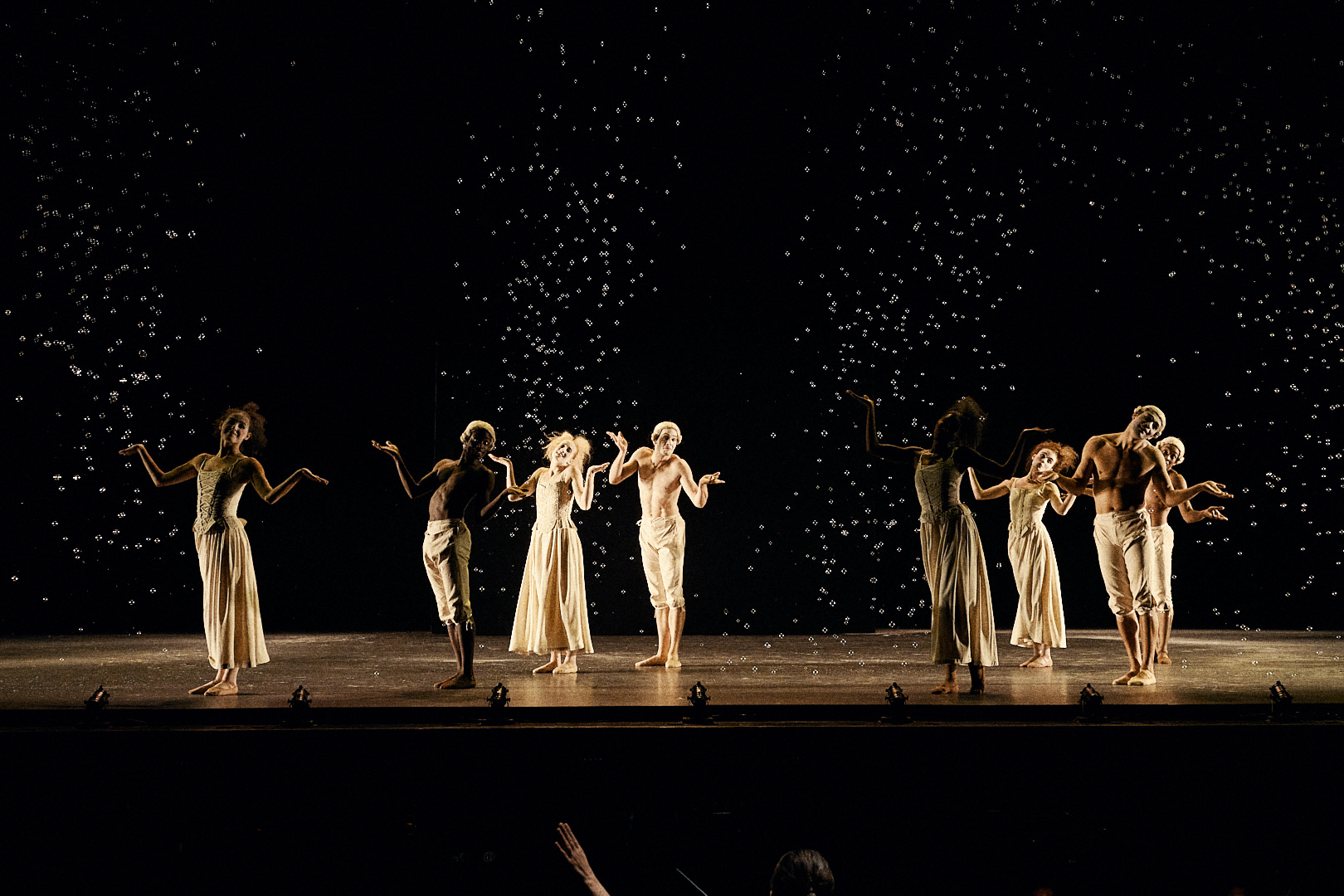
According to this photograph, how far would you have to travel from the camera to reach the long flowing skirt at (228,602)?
4.73 m

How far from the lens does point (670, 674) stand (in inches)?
218

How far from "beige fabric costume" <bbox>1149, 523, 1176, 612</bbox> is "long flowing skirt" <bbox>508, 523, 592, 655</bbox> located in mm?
3621

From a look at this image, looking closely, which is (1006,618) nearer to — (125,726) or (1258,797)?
(1258,797)

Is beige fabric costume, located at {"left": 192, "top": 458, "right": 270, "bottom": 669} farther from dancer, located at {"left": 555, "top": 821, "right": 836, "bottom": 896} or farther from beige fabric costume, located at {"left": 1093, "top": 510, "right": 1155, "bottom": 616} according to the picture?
beige fabric costume, located at {"left": 1093, "top": 510, "right": 1155, "bottom": 616}

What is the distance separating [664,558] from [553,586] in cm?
83

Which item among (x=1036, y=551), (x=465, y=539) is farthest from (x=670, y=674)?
(x=1036, y=551)

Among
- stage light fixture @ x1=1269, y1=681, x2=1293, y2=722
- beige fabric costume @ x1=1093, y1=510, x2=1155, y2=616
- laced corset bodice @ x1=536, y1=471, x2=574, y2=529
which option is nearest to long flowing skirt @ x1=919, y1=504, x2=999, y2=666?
beige fabric costume @ x1=1093, y1=510, x2=1155, y2=616

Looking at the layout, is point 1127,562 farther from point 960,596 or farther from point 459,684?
point 459,684

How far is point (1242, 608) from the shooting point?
9062 mm

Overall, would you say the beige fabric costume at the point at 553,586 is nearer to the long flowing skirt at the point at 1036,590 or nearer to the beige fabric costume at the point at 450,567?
the beige fabric costume at the point at 450,567

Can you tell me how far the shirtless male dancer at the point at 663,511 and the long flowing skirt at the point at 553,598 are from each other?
1.82 feet

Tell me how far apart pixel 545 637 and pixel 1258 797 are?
357 cm

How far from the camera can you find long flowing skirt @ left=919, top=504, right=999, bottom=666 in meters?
4.68

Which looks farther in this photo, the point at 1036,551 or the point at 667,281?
the point at 667,281
